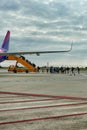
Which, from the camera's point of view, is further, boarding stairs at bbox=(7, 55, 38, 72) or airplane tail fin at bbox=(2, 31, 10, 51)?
boarding stairs at bbox=(7, 55, 38, 72)

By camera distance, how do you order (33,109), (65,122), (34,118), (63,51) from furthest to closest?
(63,51), (33,109), (34,118), (65,122)

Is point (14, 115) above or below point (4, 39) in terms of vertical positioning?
below

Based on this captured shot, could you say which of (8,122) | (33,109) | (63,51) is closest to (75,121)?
(8,122)

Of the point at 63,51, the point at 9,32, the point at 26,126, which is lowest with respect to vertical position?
the point at 26,126

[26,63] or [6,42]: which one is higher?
[6,42]

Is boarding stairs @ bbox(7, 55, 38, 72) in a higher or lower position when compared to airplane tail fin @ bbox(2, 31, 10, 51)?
lower

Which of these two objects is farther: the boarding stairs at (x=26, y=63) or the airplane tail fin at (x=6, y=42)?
the boarding stairs at (x=26, y=63)

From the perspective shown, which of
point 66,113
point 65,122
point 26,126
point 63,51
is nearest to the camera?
point 26,126

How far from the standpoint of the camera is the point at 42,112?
467 inches

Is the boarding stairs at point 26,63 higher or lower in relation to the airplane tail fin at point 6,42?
lower

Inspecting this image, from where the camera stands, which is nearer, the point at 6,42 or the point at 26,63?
the point at 6,42

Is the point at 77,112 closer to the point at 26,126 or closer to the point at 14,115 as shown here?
the point at 14,115

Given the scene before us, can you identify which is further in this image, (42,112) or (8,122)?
(42,112)

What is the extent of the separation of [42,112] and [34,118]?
136 centimetres
